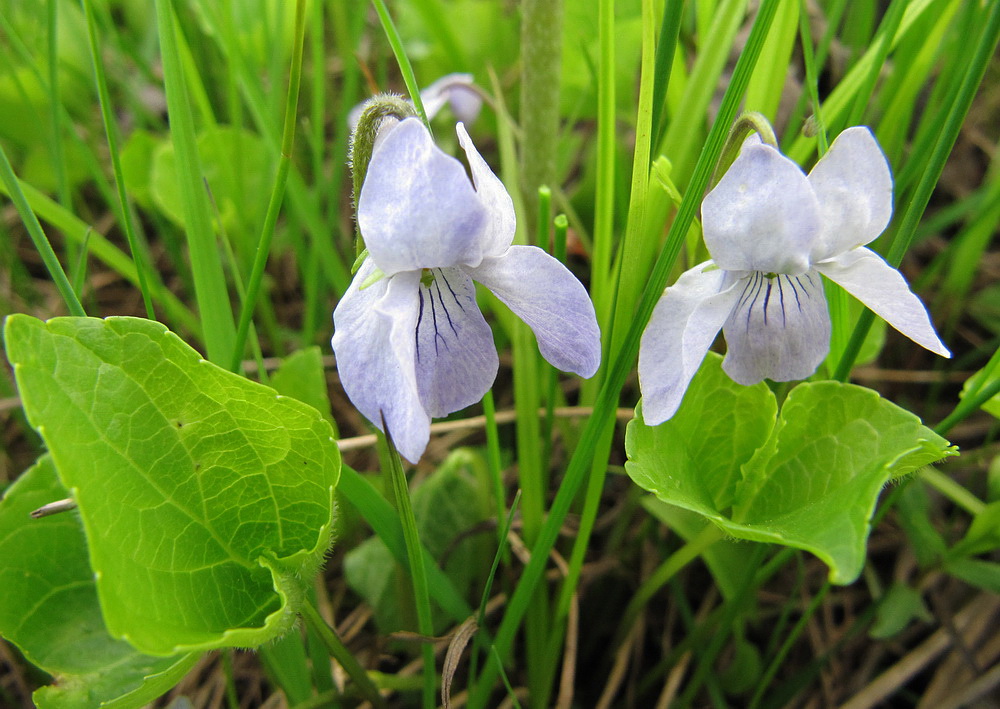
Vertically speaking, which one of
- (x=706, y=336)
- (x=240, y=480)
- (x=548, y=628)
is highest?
(x=706, y=336)

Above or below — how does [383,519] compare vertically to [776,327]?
below

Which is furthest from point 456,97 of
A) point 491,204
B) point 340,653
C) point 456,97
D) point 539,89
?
point 340,653

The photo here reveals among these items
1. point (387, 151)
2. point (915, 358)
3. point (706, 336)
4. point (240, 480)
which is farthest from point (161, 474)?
point (915, 358)

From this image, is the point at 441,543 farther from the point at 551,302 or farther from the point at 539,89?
the point at 539,89

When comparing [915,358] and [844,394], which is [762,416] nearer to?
[844,394]

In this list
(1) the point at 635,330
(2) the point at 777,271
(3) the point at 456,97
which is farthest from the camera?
(3) the point at 456,97

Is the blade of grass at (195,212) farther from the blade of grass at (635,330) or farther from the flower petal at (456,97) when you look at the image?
the flower petal at (456,97)

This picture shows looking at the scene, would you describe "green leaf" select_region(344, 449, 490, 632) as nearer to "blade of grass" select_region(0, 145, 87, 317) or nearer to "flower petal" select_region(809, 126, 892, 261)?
"blade of grass" select_region(0, 145, 87, 317)
